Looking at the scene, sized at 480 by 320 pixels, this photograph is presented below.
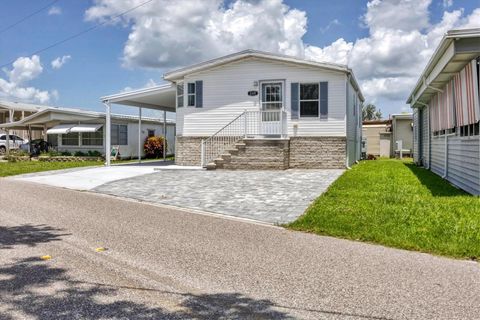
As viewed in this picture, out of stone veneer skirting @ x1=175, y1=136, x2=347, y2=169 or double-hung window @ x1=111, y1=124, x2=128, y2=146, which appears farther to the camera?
double-hung window @ x1=111, y1=124, x2=128, y2=146

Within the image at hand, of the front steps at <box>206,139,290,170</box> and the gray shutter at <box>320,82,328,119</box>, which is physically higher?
the gray shutter at <box>320,82,328,119</box>

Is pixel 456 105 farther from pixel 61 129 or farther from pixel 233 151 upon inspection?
pixel 61 129

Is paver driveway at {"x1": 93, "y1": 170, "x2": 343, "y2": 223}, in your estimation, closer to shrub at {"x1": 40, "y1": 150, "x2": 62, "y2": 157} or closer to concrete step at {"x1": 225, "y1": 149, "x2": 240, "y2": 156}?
concrete step at {"x1": 225, "y1": 149, "x2": 240, "y2": 156}

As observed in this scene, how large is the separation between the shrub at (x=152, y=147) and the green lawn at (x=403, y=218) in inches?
749

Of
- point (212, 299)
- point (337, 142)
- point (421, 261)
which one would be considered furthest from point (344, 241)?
point (337, 142)

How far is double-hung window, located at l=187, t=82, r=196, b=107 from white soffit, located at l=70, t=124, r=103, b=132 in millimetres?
10136

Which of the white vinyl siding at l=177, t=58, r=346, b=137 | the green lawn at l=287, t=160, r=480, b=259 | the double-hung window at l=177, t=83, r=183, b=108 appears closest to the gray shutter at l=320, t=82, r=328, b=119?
the white vinyl siding at l=177, t=58, r=346, b=137

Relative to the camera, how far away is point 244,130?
17.4 meters

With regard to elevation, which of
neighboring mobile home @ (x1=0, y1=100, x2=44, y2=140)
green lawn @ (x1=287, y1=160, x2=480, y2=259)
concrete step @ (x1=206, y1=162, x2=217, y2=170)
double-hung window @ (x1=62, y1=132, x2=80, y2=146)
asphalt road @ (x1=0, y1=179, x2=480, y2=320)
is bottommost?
asphalt road @ (x1=0, y1=179, x2=480, y2=320)

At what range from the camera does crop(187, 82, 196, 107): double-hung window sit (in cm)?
1866

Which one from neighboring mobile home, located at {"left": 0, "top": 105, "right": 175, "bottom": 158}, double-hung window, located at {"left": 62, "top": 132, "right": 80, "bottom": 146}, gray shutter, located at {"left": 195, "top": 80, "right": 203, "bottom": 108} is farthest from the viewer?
double-hung window, located at {"left": 62, "top": 132, "right": 80, "bottom": 146}

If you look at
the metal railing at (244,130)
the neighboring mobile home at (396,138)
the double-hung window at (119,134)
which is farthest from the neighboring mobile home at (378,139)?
the double-hung window at (119,134)

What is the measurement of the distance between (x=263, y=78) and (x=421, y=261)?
1352 centimetres

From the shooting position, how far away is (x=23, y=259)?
491 centimetres
